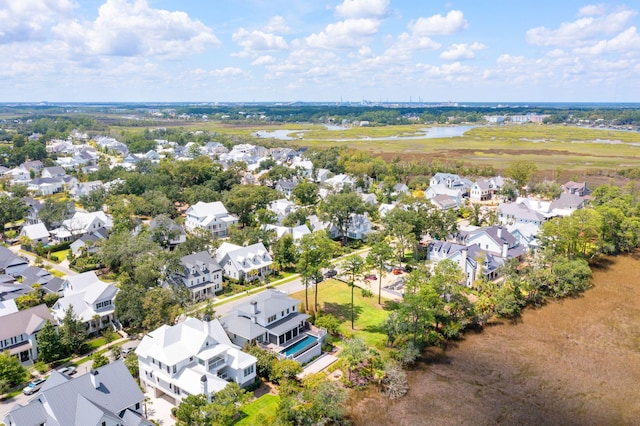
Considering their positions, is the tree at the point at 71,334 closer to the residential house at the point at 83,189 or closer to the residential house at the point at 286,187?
the residential house at the point at 83,189

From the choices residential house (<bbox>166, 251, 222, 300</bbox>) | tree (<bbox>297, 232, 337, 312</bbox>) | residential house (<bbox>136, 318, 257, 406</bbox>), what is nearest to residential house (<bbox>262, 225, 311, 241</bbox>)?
residential house (<bbox>166, 251, 222, 300</bbox>)

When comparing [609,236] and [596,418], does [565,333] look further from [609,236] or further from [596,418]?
[609,236]

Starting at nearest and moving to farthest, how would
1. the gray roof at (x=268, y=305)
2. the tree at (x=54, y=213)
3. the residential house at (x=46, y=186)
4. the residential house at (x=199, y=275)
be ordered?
the gray roof at (x=268, y=305) → the residential house at (x=199, y=275) → the tree at (x=54, y=213) → the residential house at (x=46, y=186)

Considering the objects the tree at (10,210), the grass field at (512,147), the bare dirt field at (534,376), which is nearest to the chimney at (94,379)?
the bare dirt field at (534,376)

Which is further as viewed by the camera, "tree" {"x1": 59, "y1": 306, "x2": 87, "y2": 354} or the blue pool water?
"tree" {"x1": 59, "y1": 306, "x2": 87, "y2": 354}

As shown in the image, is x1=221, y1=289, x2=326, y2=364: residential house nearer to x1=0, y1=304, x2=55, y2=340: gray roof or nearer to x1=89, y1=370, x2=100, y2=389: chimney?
x1=89, y1=370, x2=100, y2=389: chimney

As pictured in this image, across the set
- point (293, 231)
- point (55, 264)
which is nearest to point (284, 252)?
point (293, 231)

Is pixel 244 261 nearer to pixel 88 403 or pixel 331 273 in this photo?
pixel 331 273
